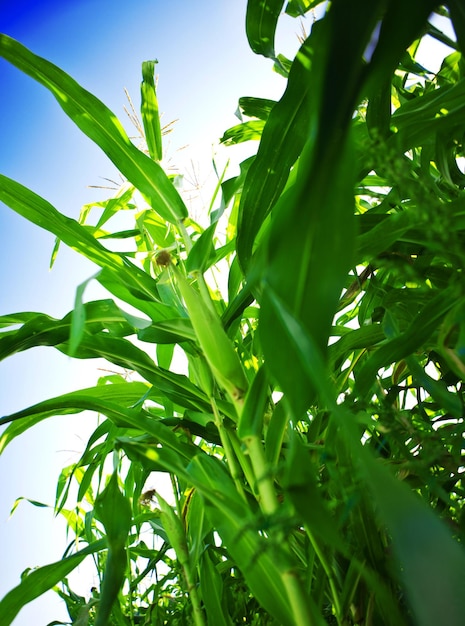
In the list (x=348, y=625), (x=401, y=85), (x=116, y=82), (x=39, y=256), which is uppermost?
(x=116, y=82)

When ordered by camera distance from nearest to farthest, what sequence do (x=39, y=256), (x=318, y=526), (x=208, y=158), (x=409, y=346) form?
1. (x=318, y=526)
2. (x=409, y=346)
3. (x=208, y=158)
4. (x=39, y=256)

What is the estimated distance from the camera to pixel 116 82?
6.53 feet

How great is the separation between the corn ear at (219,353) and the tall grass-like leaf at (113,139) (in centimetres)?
25

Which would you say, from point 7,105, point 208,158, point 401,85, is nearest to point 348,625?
point 208,158

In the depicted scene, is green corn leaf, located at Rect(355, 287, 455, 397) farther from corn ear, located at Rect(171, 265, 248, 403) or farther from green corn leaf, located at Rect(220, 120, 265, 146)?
green corn leaf, located at Rect(220, 120, 265, 146)

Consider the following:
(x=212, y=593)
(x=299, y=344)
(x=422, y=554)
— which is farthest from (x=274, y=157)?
(x=212, y=593)

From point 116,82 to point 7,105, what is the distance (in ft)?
2.08

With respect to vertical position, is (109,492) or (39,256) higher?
(39,256)

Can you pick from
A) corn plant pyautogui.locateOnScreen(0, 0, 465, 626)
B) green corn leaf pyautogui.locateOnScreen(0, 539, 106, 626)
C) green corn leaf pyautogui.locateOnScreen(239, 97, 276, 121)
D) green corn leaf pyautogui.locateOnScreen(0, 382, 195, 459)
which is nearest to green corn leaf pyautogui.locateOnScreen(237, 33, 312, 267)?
corn plant pyautogui.locateOnScreen(0, 0, 465, 626)

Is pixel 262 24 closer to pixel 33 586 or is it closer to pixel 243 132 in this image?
pixel 243 132

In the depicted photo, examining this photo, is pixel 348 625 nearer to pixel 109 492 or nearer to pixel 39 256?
pixel 109 492

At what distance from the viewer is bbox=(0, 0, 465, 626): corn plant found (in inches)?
9.5

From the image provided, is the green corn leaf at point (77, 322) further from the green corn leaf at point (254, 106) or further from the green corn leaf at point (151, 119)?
the green corn leaf at point (254, 106)

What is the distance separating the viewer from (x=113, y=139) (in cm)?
71
